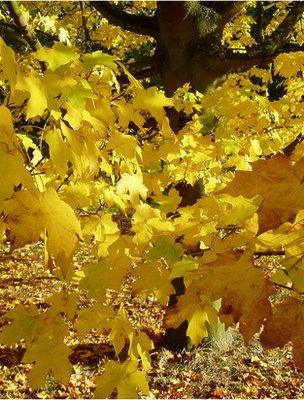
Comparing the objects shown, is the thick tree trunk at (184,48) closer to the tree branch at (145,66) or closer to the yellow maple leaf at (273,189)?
the tree branch at (145,66)

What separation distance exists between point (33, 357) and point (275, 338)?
99cm

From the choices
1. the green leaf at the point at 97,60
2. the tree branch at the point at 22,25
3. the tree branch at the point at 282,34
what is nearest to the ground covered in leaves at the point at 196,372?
the tree branch at the point at 22,25

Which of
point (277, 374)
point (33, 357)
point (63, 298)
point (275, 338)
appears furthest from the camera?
point (277, 374)

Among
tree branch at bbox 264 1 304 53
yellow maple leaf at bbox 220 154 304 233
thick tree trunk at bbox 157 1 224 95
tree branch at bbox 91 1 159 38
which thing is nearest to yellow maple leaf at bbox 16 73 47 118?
yellow maple leaf at bbox 220 154 304 233

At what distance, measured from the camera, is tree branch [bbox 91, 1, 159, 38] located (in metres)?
4.97

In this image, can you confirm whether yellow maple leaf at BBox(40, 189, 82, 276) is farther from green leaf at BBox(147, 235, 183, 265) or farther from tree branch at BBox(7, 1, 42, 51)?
tree branch at BBox(7, 1, 42, 51)

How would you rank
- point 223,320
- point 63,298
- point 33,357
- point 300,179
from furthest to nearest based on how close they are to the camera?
point 63,298 → point 33,357 → point 223,320 → point 300,179

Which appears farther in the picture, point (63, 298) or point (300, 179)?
point (63, 298)

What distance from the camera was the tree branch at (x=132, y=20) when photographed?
4.97m

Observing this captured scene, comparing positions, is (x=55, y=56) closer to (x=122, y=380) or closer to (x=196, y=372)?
(x=122, y=380)

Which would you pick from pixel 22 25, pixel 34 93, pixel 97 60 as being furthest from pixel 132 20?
pixel 34 93

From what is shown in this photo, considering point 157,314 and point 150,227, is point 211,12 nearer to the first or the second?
point 150,227


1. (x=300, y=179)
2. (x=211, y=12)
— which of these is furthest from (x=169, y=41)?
(x=300, y=179)

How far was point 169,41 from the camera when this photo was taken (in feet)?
15.6
